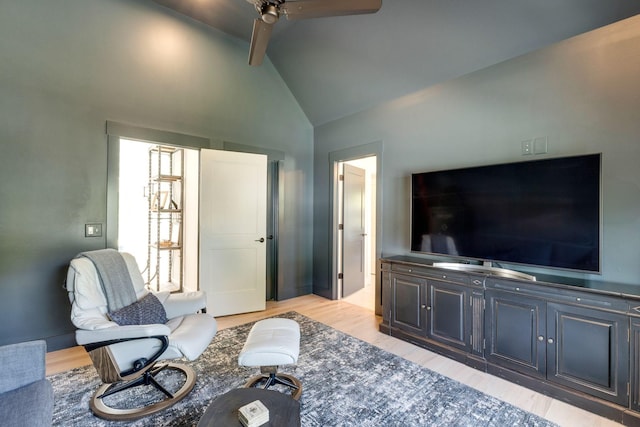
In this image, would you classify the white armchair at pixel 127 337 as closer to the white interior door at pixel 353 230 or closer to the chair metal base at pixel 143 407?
the chair metal base at pixel 143 407

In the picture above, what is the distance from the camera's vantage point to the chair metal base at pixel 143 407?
5.91 feet

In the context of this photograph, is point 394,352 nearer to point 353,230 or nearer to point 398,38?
point 353,230

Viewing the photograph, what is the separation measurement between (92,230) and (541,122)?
14.5ft

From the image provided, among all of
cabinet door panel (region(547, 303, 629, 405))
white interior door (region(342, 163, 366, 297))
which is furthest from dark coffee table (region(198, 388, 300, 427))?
white interior door (region(342, 163, 366, 297))

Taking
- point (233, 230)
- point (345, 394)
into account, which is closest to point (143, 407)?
point (345, 394)

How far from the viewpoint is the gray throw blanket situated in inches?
82.0

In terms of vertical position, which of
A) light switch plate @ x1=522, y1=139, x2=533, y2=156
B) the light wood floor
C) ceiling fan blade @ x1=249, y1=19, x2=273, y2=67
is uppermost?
ceiling fan blade @ x1=249, y1=19, x2=273, y2=67

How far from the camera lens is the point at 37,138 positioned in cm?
266

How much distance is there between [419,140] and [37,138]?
3.90 meters

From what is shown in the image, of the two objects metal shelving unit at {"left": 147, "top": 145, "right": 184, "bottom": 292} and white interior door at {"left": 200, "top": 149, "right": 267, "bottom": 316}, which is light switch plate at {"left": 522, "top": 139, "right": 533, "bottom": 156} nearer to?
white interior door at {"left": 200, "top": 149, "right": 267, "bottom": 316}

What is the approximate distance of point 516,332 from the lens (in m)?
2.28

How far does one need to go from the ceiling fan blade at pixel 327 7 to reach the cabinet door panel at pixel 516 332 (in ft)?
8.01

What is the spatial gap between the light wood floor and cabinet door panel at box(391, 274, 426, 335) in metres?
0.19

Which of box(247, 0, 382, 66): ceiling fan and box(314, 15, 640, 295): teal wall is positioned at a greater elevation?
box(247, 0, 382, 66): ceiling fan
